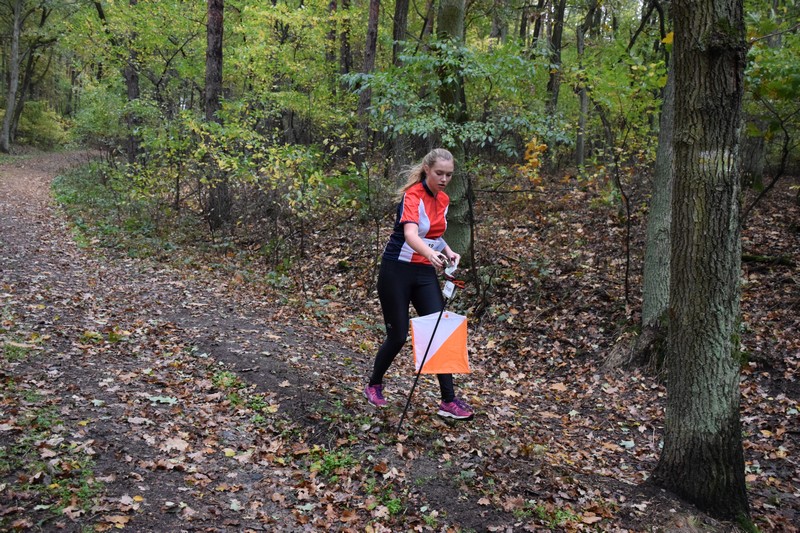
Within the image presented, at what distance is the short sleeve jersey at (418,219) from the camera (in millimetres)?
4070

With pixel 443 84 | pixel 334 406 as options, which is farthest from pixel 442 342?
pixel 443 84

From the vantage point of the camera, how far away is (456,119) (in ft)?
27.4

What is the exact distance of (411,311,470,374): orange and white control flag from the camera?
13.8 ft

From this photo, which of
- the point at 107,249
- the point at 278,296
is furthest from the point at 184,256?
the point at 278,296

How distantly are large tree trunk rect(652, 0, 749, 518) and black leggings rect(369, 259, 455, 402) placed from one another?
1707 millimetres

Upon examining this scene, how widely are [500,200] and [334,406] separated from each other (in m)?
9.29

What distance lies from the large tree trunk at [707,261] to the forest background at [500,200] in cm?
4

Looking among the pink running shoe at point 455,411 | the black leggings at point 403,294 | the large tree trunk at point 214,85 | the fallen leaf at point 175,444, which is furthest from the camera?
the large tree trunk at point 214,85

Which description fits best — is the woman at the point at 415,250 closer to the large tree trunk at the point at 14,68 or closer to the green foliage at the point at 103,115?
the green foliage at the point at 103,115

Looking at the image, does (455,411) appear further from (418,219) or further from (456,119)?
(456,119)

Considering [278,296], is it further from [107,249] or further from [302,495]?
[302,495]

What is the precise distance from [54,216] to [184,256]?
5653mm

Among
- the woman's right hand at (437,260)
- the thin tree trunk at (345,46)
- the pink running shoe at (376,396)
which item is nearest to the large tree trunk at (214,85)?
the thin tree trunk at (345,46)

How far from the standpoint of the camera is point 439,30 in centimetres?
856
